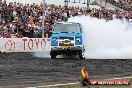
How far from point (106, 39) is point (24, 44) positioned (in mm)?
5222

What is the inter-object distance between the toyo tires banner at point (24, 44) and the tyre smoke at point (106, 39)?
2641 millimetres

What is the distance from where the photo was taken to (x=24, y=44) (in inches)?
1096

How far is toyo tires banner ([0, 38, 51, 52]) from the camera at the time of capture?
2705cm

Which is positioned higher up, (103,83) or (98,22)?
(103,83)

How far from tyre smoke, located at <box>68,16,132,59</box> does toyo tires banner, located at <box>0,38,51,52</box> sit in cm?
264

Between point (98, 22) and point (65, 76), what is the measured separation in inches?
596

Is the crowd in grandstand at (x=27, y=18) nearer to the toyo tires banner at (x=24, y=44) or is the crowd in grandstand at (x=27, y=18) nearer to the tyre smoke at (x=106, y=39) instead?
the toyo tires banner at (x=24, y=44)

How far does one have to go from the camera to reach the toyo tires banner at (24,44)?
27047 mm

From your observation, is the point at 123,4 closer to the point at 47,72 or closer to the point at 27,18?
the point at 27,18

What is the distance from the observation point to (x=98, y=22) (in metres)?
30.6

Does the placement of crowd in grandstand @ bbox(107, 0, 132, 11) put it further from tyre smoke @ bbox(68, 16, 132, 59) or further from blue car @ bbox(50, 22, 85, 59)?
blue car @ bbox(50, 22, 85, 59)

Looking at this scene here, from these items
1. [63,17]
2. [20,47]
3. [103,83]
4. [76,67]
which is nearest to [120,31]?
[63,17]

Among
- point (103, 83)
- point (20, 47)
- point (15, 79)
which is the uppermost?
point (103, 83)

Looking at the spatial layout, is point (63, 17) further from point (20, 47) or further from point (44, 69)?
point (44, 69)
